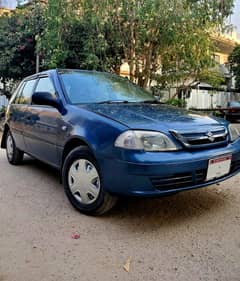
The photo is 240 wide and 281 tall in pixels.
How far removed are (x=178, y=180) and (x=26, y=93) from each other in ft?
10.4

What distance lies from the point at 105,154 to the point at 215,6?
6.79 meters

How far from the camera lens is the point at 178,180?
109 inches

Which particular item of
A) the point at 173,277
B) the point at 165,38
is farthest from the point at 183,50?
the point at 173,277

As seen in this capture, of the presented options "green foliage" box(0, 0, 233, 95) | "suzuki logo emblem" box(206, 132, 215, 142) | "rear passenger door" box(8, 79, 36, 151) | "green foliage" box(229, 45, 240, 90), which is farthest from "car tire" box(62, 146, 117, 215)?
"green foliage" box(229, 45, 240, 90)

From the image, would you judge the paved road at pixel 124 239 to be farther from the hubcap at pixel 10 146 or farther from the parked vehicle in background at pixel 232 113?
the parked vehicle in background at pixel 232 113

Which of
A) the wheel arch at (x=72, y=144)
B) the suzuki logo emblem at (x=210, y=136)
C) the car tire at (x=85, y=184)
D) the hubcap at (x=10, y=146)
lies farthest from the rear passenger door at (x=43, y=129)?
the suzuki logo emblem at (x=210, y=136)

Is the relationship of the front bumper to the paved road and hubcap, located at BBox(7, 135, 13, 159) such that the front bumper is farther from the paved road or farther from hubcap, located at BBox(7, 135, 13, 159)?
hubcap, located at BBox(7, 135, 13, 159)

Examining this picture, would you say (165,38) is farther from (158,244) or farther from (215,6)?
(158,244)

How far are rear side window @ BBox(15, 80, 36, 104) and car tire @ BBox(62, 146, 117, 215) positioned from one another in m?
1.77

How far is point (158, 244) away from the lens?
2.66m

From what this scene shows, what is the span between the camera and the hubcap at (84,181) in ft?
10.2

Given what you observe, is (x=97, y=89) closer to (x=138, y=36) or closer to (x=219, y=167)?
(x=219, y=167)

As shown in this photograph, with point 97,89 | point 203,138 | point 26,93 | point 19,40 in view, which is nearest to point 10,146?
point 26,93

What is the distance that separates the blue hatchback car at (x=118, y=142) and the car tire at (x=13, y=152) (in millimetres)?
1218
